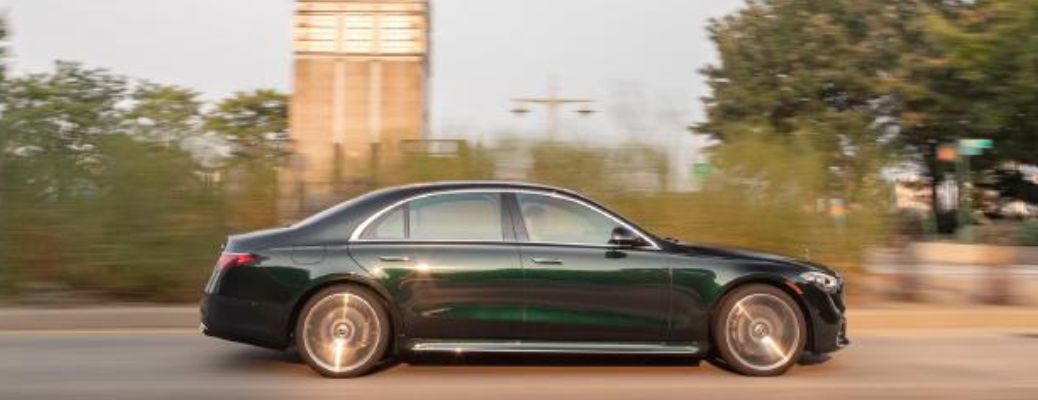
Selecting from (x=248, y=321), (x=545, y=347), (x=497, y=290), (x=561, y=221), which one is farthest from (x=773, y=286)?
(x=248, y=321)

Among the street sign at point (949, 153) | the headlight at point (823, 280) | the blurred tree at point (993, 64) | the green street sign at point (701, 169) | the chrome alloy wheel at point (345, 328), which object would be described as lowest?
the chrome alloy wheel at point (345, 328)

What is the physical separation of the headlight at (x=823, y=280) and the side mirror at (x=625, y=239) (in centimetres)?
131

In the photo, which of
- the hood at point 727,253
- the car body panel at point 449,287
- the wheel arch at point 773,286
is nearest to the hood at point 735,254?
the hood at point 727,253

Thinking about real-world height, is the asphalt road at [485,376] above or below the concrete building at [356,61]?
below

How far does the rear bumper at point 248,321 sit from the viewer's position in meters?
7.74

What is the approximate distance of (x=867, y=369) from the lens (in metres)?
8.50

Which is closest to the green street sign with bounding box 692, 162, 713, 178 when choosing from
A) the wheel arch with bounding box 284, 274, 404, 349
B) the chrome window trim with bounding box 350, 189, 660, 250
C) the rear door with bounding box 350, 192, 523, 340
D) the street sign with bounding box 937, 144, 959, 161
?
the chrome window trim with bounding box 350, 189, 660, 250

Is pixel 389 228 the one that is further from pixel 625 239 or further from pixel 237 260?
pixel 625 239

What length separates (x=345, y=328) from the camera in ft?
25.6

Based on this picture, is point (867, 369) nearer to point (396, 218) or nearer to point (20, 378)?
point (396, 218)

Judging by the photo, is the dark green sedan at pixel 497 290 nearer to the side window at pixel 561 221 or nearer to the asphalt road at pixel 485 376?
the side window at pixel 561 221

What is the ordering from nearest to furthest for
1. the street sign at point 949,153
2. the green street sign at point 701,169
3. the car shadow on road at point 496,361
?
the car shadow on road at point 496,361, the green street sign at point 701,169, the street sign at point 949,153

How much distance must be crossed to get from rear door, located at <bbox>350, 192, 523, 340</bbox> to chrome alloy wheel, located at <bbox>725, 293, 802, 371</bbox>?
168cm

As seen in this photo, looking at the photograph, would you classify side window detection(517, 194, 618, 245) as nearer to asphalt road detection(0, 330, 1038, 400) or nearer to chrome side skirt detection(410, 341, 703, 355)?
chrome side skirt detection(410, 341, 703, 355)
